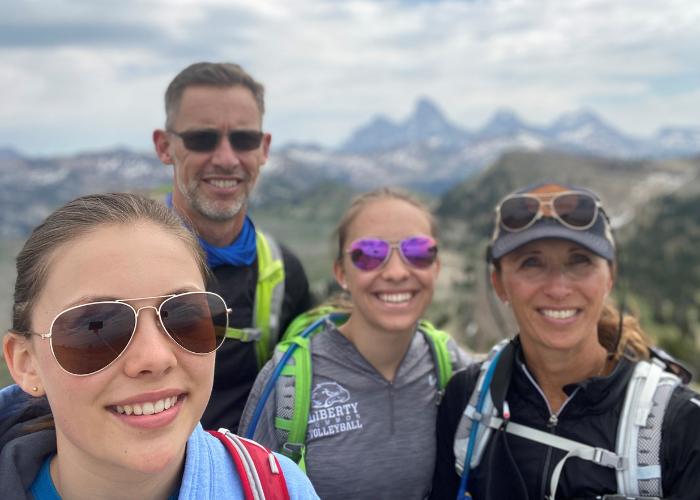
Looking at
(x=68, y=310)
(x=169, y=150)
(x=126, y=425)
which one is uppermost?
(x=169, y=150)

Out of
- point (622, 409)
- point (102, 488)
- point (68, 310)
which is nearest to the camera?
point (68, 310)

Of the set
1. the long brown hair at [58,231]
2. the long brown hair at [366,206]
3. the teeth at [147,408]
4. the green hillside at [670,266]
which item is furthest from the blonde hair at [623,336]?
the green hillside at [670,266]

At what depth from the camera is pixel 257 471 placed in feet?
10.2

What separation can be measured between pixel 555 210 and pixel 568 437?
6.59ft

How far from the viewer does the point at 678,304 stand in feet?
333

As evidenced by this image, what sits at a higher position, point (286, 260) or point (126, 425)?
point (286, 260)

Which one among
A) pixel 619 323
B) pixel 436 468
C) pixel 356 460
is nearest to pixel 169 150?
pixel 356 460

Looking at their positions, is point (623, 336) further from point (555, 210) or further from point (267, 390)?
point (267, 390)

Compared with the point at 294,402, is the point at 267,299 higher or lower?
higher

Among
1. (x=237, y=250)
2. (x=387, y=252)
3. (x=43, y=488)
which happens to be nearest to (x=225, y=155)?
(x=237, y=250)

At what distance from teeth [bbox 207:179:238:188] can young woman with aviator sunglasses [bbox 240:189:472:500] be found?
1425mm

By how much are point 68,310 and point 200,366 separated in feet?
2.38

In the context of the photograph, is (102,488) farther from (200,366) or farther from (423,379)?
(423,379)

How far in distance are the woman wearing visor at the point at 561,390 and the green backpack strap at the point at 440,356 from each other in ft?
0.57
